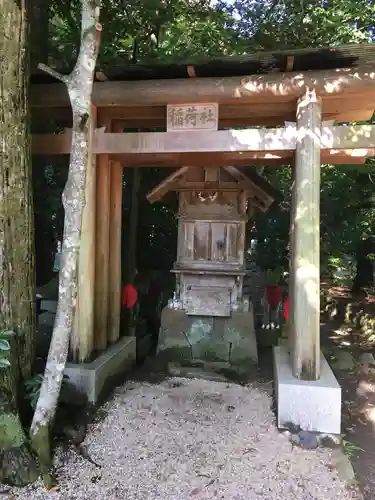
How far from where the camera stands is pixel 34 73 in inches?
205

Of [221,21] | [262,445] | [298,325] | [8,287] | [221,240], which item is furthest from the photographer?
[221,21]

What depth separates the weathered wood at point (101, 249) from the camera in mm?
5629

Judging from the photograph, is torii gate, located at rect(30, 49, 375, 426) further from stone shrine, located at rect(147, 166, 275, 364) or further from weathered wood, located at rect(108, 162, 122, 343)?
stone shrine, located at rect(147, 166, 275, 364)

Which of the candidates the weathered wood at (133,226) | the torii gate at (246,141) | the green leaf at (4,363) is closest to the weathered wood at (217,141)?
the torii gate at (246,141)

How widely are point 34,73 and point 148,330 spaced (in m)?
5.82

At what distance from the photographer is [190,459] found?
395 centimetres

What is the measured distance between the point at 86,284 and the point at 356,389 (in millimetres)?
4480

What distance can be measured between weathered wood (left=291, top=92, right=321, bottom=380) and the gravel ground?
85cm

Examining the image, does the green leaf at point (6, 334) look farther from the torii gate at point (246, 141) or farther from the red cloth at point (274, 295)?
the red cloth at point (274, 295)

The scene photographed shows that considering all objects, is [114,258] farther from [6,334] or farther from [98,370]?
[6,334]

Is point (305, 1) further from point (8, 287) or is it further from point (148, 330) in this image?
point (8, 287)

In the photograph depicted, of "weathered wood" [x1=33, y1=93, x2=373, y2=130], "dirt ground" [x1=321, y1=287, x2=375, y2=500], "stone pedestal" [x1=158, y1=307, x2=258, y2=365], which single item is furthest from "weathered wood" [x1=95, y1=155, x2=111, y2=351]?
"dirt ground" [x1=321, y1=287, x2=375, y2=500]

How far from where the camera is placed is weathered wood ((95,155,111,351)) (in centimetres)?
563

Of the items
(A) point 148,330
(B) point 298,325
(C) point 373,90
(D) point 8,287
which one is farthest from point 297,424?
(A) point 148,330
